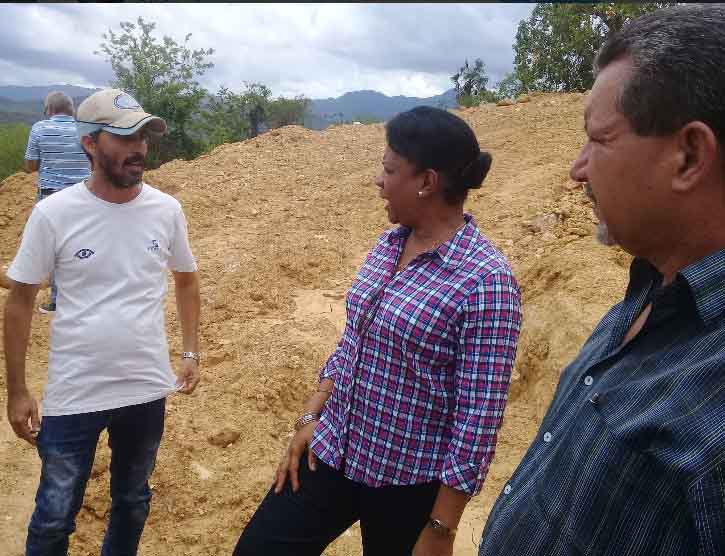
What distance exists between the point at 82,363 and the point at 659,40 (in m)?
1.86

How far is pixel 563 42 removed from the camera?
1391cm

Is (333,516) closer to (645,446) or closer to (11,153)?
(645,446)

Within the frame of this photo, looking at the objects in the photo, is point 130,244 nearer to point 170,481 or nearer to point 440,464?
point 440,464

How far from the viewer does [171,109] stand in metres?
15.5

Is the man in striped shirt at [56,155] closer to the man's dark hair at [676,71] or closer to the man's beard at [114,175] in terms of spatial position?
the man's beard at [114,175]

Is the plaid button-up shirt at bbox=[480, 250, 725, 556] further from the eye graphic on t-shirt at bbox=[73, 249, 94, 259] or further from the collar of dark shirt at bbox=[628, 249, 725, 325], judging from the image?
the eye graphic on t-shirt at bbox=[73, 249, 94, 259]

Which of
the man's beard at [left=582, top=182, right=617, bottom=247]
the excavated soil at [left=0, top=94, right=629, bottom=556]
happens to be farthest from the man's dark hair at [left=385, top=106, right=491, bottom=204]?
the excavated soil at [left=0, top=94, right=629, bottom=556]

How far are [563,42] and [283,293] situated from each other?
36.9 feet

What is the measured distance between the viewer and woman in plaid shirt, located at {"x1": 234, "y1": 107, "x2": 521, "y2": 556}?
4.99 ft

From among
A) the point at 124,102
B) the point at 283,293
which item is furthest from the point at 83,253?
the point at 283,293

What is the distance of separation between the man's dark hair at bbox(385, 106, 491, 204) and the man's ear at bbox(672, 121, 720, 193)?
0.87 meters

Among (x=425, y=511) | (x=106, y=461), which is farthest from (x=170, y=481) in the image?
(x=425, y=511)

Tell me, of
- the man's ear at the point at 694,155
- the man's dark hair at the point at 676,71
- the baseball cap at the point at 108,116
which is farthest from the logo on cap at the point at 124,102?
the man's ear at the point at 694,155

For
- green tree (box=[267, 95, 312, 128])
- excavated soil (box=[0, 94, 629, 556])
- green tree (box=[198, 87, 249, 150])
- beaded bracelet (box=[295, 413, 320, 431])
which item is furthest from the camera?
green tree (box=[267, 95, 312, 128])
